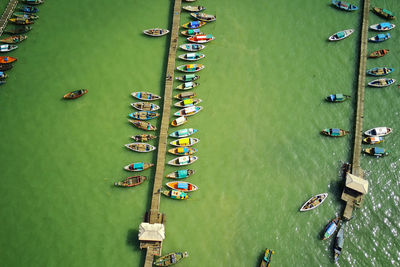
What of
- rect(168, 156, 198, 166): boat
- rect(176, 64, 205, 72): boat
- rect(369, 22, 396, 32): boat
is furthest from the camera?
rect(369, 22, 396, 32): boat

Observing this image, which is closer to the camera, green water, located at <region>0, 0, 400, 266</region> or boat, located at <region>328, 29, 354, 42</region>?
green water, located at <region>0, 0, 400, 266</region>

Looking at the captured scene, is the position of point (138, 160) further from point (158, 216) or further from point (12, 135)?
point (12, 135)

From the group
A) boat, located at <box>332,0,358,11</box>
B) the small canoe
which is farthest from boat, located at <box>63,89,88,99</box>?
boat, located at <box>332,0,358,11</box>

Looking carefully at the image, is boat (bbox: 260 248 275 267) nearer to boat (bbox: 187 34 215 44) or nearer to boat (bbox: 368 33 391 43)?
boat (bbox: 187 34 215 44)

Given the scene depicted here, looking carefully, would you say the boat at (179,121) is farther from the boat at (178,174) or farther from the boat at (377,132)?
the boat at (377,132)

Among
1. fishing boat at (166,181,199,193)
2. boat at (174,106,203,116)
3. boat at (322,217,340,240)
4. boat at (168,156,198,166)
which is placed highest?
boat at (174,106,203,116)

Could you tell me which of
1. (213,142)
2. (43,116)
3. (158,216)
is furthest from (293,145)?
(43,116)
